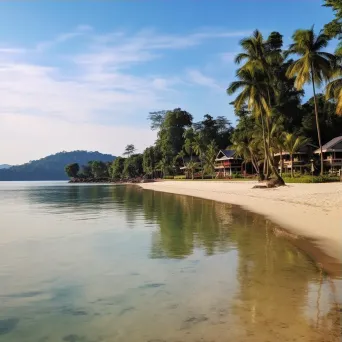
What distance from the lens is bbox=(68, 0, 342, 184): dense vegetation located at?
133 ft

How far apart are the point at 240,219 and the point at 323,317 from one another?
45.8 ft

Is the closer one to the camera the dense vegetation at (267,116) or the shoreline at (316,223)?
the shoreline at (316,223)

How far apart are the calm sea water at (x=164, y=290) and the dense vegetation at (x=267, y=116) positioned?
18053 mm

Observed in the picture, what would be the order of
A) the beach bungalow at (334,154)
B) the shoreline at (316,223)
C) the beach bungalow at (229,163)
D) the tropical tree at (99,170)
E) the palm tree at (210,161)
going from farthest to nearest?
the tropical tree at (99,170)
the palm tree at (210,161)
the beach bungalow at (229,163)
the beach bungalow at (334,154)
the shoreline at (316,223)

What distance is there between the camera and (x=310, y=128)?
6906 centimetres

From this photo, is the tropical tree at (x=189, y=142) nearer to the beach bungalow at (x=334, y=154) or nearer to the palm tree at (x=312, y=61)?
the beach bungalow at (x=334, y=154)

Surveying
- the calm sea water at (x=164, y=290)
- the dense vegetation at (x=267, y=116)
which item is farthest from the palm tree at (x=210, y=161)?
the calm sea water at (x=164, y=290)

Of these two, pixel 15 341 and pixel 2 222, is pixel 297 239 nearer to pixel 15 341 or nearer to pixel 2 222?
pixel 15 341

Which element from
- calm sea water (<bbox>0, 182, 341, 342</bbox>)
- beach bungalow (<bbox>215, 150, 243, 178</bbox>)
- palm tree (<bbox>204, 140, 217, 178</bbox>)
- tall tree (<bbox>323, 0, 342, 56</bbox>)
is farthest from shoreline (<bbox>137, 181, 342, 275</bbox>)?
palm tree (<bbox>204, 140, 217, 178</bbox>)

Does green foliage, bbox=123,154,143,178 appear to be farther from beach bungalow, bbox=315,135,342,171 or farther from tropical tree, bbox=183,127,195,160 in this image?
beach bungalow, bbox=315,135,342,171

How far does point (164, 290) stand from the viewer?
8055 mm

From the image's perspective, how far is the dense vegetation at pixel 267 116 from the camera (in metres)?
40.4

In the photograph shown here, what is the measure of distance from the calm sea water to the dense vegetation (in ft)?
59.2

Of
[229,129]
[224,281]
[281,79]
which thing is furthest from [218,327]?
[229,129]
